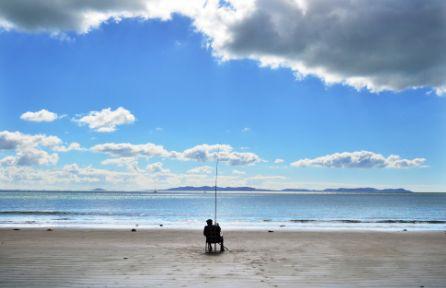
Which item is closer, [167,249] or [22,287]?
[22,287]

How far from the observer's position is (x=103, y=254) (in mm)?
14461

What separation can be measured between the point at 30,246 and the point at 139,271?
7.71 meters

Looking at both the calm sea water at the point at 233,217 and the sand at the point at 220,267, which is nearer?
the sand at the point at 220,267

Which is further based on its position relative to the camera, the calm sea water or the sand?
the calm sea water

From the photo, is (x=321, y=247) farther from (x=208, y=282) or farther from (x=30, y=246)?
(x=30, y=246)

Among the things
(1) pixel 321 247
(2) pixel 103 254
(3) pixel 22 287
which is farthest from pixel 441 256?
(3) pixel 22 287

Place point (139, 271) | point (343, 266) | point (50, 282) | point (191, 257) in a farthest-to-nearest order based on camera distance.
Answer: point (191, 257), point (343, 266), point (139, 271), point (50, 282)

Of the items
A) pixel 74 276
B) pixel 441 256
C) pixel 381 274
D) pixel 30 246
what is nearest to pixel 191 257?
pixel 74 276

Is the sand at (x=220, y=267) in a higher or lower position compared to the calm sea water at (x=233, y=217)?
higher

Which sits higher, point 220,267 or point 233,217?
point 220,267

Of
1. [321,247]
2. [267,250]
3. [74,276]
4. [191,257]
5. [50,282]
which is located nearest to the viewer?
[50,282]

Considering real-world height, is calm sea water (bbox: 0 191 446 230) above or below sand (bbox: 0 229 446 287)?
below

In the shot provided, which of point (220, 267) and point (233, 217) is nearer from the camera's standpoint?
point (220, 267)

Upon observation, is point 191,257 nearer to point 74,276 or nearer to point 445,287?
point 74,276
